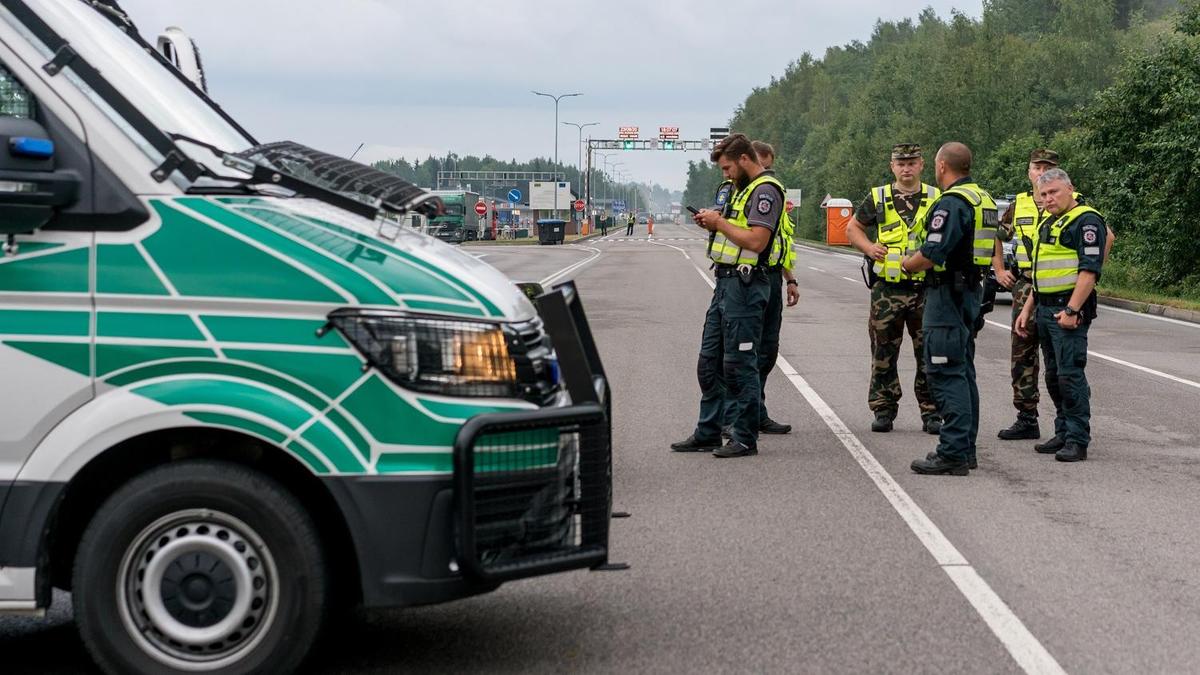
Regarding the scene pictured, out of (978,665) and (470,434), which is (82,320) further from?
(978,665)

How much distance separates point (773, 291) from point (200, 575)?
18.7 feet

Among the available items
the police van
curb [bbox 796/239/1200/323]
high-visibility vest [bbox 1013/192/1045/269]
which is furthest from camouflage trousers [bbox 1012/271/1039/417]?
curb [bbox 796/239/1200/323]

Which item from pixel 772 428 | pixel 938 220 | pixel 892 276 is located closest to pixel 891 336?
pixel 892 276

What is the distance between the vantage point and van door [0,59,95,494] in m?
3.95

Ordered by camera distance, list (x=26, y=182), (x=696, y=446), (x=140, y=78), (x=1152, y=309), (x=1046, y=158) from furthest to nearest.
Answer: (x=1152, y=309) → (x=1046, y=158) → (x=696, y=446) → (x=140, y=78) → (x=26, y=182)

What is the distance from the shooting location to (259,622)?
13.5ft

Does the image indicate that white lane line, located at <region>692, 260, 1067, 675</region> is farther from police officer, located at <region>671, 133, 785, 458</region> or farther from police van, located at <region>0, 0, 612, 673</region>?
police van, located at <region>0, 0, 612, 673</region>

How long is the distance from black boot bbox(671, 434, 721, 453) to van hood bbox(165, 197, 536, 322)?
190 inches

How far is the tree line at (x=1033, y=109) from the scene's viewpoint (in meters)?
26.3

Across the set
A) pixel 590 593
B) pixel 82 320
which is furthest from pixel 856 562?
pixel 82 320

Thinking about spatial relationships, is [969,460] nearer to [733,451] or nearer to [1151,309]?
[733,451]

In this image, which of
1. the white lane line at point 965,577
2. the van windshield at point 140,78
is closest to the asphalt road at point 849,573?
the white lane line at point 965,577

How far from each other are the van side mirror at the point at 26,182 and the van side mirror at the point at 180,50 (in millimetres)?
2186

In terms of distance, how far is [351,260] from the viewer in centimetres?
407
